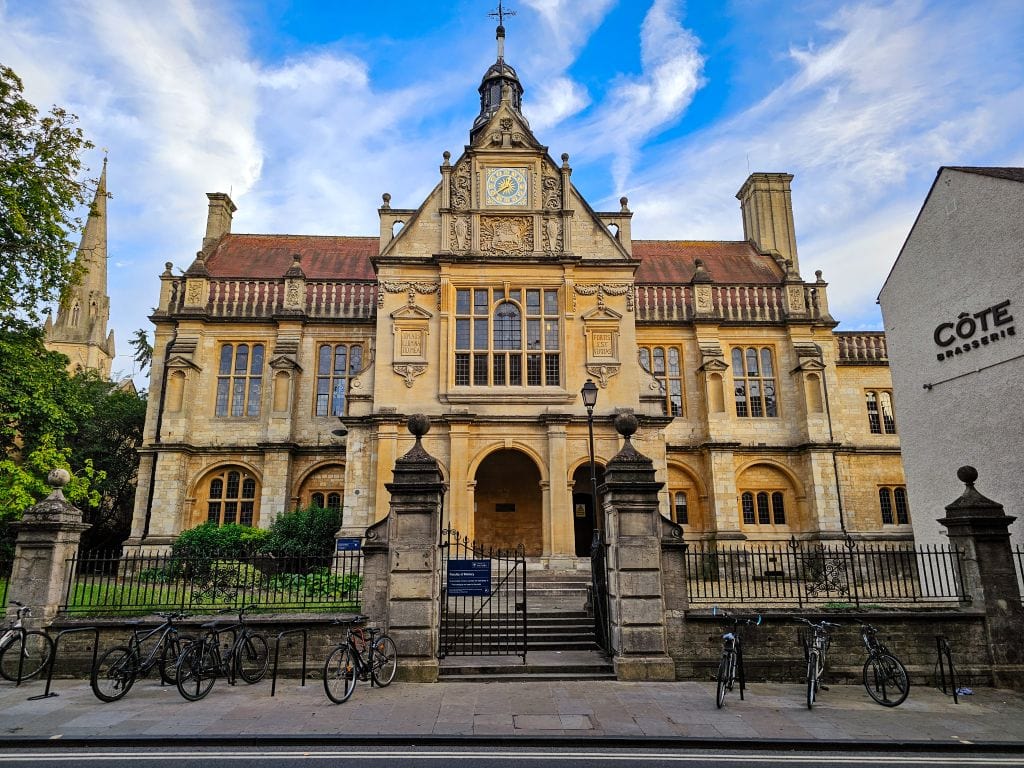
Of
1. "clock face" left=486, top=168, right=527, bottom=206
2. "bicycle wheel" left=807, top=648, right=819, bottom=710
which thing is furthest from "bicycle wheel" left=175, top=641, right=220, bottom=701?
"clock face" left=486, top=168, right=527, bottom=206

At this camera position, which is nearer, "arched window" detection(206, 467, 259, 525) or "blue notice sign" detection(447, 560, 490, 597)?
"blue notice sign" detection(447, 560, 490, 597)

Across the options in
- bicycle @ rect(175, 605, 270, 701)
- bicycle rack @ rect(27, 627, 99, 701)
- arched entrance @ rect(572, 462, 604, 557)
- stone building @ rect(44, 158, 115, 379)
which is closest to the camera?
bicycle rack @ rect(27, 627, 99, 701)

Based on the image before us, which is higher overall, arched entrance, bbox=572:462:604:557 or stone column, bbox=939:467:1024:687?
arched entrance, bbox=572:462:604:557

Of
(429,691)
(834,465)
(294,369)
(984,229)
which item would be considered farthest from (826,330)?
(429,691)

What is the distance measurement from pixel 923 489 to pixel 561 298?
490 inches

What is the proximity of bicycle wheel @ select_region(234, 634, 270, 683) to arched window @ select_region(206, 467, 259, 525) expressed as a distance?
17.3m

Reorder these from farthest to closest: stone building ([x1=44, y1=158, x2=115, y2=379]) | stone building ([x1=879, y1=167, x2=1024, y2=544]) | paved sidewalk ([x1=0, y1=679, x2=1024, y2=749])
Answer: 1. stone building ([x1=44, y1=158, x2=115, y2=379])
2. stone building ([x1=879, y1=167, x2=1024, y2=544])
3. paved sidewalk ([x1=0, y1=679, x2=1024, y2=749])

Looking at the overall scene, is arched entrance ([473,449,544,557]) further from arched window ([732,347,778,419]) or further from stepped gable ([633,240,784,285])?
stepped gable ([633,240,784,285])

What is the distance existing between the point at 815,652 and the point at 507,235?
1761cm

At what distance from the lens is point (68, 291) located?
798 inches

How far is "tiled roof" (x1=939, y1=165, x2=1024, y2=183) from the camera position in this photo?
641 inches

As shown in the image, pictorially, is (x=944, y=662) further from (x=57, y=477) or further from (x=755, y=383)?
(x=755, y=383)

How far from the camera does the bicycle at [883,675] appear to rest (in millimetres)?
9383

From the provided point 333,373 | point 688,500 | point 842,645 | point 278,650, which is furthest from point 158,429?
point 842,645
